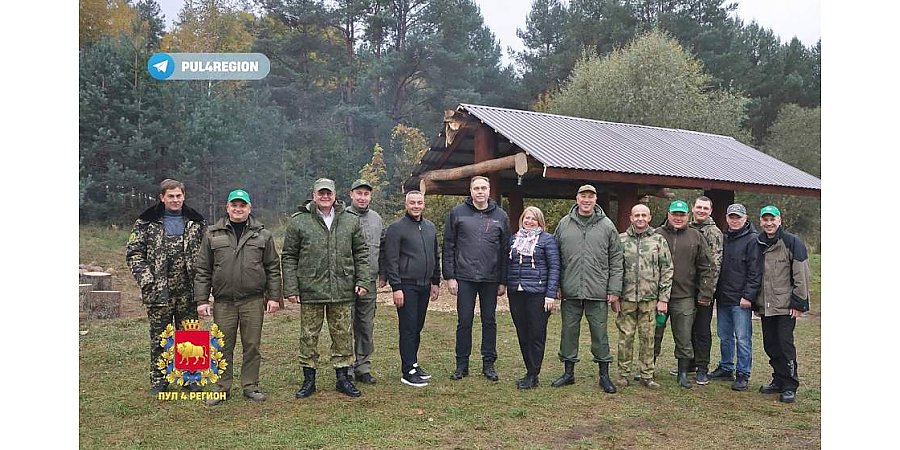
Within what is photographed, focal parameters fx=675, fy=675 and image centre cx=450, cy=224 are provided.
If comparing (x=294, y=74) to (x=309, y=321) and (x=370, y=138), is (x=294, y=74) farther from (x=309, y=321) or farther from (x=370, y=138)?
(x=309, y=321)

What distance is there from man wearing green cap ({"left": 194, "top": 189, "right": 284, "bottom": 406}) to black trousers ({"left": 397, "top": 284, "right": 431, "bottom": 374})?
104 centimetres

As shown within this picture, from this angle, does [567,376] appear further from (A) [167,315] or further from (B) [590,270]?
(A) [167,315]

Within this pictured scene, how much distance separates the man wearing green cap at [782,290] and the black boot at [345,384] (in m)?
3.20

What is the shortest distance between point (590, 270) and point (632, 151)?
5.21 m

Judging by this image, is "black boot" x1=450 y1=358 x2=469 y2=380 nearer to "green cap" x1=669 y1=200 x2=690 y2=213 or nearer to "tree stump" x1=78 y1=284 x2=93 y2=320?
"green cap" x1=669 y1=200 x2=690 y2=213

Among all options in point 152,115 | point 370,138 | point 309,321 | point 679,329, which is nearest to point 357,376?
point 309,321

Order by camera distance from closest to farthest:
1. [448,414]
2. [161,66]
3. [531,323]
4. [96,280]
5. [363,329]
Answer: [448,414], [161,66], [531,323], [363,329], [96,280]

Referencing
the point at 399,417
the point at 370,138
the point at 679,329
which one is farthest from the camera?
the point at 370,138

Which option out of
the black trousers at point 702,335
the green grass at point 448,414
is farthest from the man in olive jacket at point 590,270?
the black trousers at point 702,335

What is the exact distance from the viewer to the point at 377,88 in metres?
14.1

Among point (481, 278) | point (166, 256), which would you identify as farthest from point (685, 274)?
point (166, 256)

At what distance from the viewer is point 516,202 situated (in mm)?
11938

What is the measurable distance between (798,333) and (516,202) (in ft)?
16.6

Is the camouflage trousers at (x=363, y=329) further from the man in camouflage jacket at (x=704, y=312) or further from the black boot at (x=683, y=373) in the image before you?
the man in camouflage jacket at (x=704, y=312)
